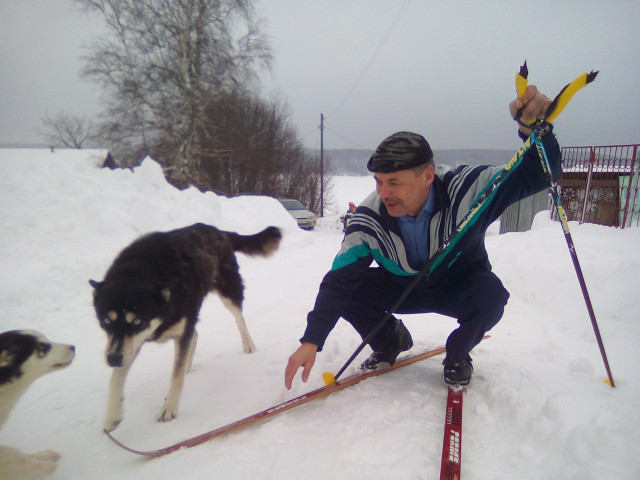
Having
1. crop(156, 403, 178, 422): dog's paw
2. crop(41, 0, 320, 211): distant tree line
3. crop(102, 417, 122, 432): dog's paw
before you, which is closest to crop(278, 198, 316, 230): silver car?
crop(41, 0, 320, 211): distant tree line

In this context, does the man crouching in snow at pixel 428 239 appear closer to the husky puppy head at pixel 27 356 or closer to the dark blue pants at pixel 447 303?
the dark blue pants at pixel 447 303

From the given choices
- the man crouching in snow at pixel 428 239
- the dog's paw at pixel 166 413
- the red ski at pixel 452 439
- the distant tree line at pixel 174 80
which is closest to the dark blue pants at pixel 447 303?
the man crouching in snow at pixel 428 239

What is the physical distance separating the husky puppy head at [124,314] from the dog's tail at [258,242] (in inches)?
54.0

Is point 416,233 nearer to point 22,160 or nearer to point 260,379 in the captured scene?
point 260,379

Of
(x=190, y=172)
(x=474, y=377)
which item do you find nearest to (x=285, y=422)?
(x=474, y=377)

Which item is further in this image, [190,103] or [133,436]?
[190,103]

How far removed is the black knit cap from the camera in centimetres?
175

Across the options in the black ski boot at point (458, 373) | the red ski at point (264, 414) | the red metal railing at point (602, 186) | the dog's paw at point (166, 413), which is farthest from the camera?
the red metal railing at point (602, 186)

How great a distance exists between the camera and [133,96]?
12.9 metres

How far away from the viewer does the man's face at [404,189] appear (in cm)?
180

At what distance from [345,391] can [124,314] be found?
4.39ft

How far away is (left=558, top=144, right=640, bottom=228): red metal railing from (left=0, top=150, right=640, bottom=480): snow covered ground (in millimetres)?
2775

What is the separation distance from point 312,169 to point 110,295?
23867 millimetres

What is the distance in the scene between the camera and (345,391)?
1.99m
